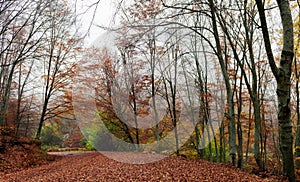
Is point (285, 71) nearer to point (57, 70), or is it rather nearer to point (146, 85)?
point (146, 85)

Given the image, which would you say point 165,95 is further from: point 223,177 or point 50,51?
point 50,51

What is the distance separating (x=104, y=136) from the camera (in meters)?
12.8

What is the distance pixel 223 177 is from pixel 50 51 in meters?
11.3

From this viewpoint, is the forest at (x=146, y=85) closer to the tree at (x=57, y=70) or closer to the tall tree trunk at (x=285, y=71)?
the tree at (x=57, y=70)

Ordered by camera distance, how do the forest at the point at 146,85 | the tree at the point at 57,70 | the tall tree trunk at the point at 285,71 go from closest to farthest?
the tall tree trunk at the point at 285,71 < the forest at the point at 146,85 < the tree at the point at 57,70

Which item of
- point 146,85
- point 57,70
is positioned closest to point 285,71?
point 146,85

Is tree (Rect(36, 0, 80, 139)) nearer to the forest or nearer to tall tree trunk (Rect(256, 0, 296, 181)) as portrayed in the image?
the forest

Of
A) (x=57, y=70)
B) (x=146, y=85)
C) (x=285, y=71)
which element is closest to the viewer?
(x=285, y=71)

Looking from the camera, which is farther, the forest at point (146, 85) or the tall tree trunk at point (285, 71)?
the forest at point (146, 85)

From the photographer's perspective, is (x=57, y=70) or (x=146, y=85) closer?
(x=146, y=85)

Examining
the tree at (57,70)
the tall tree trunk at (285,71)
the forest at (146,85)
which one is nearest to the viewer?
the tall tree trunk at (285,71)

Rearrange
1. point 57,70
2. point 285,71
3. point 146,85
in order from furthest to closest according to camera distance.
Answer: point 57,70, point 146,85, point 285,71

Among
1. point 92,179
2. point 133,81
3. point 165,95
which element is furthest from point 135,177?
point 165,95

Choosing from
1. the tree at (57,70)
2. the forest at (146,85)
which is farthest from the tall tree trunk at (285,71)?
the tree at (57,70)
